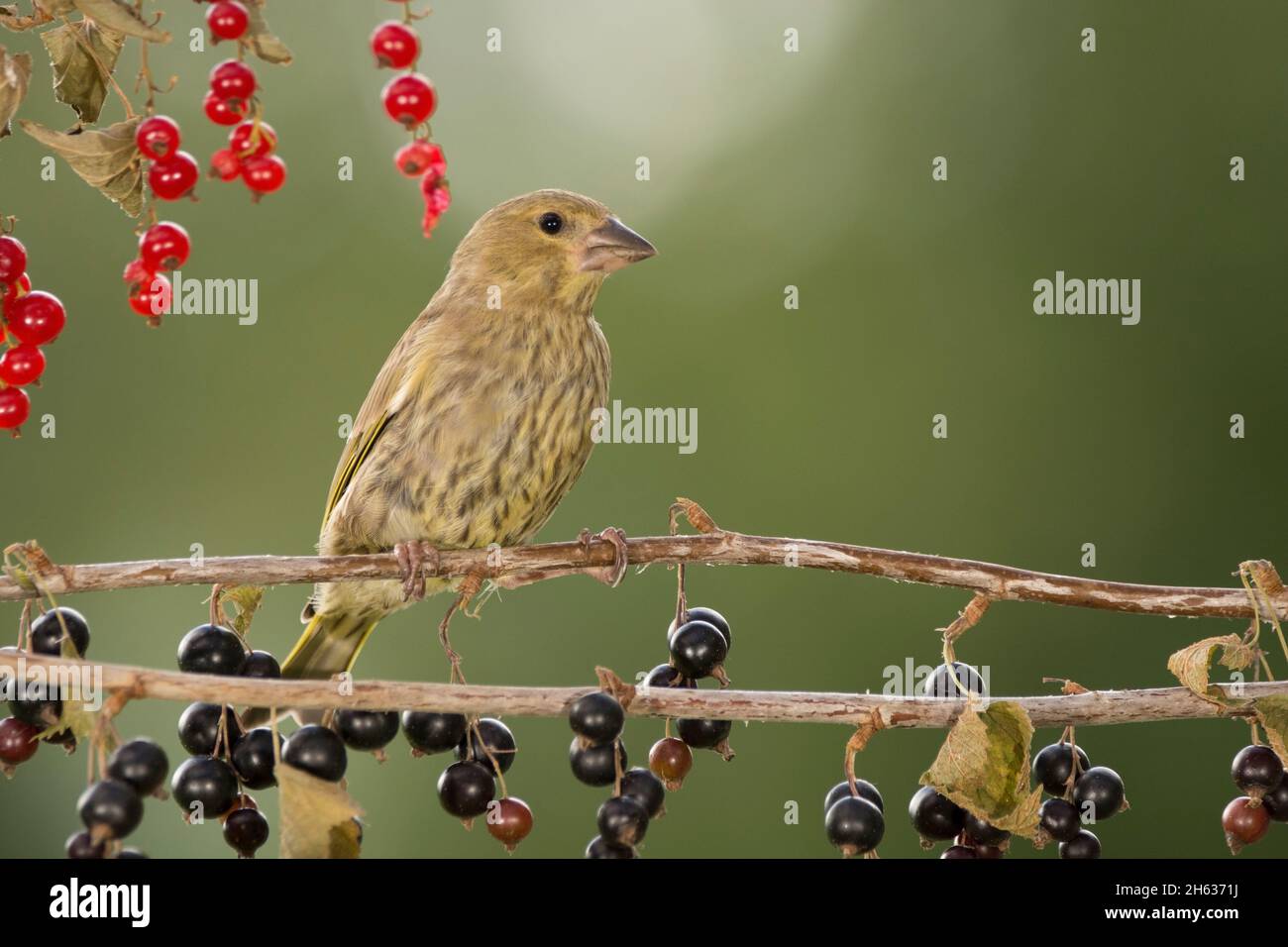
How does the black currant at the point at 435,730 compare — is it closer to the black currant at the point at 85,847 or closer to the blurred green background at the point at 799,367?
the black currant at the point at 85,847

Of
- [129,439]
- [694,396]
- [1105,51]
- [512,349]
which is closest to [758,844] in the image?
[694,396]

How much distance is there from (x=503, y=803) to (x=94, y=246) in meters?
5.25

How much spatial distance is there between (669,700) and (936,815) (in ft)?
1.77

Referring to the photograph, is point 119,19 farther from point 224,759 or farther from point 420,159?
point 224,759

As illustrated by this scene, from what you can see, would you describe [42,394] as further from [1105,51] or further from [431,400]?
[1105,51]

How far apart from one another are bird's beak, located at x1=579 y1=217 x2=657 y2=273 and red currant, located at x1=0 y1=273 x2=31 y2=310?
1983 mm

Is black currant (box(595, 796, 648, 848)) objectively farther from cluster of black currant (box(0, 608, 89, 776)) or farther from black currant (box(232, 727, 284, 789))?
cluster of black currant (box(0, 608, 89, 776))

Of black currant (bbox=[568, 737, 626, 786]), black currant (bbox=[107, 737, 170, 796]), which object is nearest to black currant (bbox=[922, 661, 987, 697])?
black currant (bbox=[568, 737, 626, 786])

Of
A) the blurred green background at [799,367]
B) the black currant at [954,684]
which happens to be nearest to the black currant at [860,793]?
the black currant at [954,684]

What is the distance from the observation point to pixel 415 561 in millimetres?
3230

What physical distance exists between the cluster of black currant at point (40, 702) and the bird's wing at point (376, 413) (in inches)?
71.6

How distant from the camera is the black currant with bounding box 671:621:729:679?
2.65 metres

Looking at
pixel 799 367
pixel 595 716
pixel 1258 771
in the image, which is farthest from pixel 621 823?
pixel 799 367

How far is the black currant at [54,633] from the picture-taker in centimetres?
Result: 238
